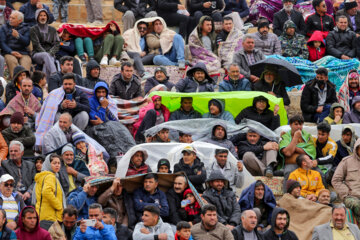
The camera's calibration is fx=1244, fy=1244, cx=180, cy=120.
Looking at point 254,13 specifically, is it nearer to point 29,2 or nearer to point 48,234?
point 29,2

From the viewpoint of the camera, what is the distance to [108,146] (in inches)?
759

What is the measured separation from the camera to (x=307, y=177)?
60.7ft

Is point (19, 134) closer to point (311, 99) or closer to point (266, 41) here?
point (311, 99)

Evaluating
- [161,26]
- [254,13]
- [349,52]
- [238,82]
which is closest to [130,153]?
[238,82]

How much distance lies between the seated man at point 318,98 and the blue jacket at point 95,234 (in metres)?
6.34

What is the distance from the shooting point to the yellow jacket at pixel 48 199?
16656 mm

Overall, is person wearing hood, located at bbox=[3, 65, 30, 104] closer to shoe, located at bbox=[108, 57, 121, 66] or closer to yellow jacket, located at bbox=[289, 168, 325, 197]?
shoe, located at bbox=[108, 57, 121, 66]

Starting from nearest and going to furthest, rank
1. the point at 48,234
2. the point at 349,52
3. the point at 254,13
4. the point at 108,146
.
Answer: the point at 48,234 < the point at 108,146 < the point at 349,52 < the point at 254,13

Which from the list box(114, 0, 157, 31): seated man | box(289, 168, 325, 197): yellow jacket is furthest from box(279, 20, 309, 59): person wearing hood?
box(289, 168, 325, 197): yellow jacket

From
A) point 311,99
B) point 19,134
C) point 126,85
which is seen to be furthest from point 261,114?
point 19,134

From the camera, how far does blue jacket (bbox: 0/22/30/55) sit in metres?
22.1

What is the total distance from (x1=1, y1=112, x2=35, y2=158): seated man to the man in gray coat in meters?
4.48

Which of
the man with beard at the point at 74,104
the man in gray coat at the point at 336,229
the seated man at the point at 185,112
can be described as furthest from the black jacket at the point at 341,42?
the man in gray coat at the point at 336,229

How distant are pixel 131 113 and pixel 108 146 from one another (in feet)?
5.25
